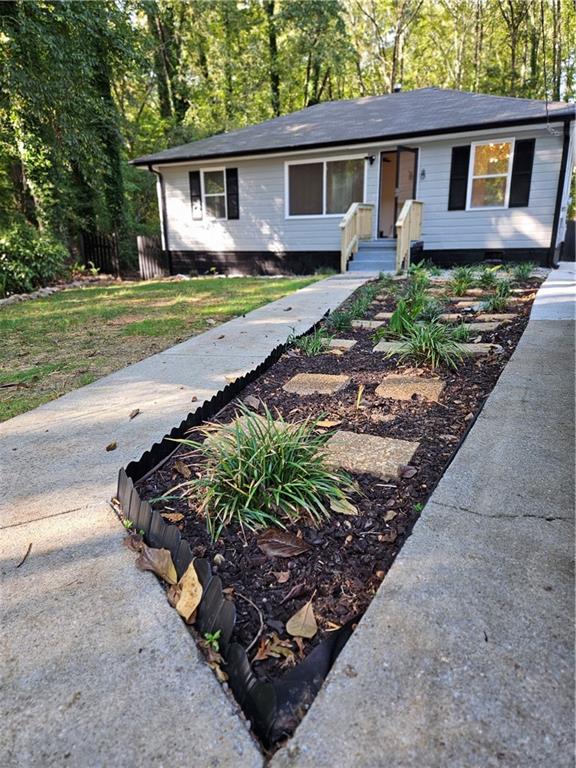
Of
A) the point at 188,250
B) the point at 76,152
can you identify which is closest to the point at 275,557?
the point at 76,152

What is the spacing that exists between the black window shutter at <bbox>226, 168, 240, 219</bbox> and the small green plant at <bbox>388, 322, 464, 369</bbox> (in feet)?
32.1

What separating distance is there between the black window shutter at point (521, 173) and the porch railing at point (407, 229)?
1767 millimetres

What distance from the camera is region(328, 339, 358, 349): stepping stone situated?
14.6ft

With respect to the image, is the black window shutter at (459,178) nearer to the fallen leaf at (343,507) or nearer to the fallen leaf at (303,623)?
the fallen leaf at (343,507)

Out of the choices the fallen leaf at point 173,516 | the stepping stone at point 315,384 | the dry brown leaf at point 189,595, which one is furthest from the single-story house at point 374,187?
the dry brown leaf at point 189,595

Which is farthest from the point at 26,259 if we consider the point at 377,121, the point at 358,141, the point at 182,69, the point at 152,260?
the point at 182,69

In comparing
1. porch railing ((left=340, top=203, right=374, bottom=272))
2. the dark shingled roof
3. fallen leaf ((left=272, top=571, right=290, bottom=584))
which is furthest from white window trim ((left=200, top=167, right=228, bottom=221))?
fallen leaf ((left=272, top=571, right=290, bottom=584))

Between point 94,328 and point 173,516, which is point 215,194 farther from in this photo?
point 173,516

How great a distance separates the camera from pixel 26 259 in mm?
9375

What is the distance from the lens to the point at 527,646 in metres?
1.29

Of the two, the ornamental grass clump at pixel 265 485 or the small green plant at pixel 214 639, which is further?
the ornamental grass clump at pixel 265 485

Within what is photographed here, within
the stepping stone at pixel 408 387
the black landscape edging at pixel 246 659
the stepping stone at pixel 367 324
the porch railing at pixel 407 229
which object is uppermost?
the porch railing at pixel 407 229

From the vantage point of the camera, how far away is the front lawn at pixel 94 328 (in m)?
4.00

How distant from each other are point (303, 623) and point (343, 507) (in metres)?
0.59
